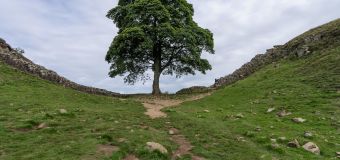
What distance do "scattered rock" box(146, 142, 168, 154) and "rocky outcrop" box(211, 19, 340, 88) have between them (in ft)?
119

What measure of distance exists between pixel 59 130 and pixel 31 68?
25.8m

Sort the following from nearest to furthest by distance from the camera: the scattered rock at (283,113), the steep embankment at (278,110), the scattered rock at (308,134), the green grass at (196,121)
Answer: the green grass at (196,121) < the steep embankment at (278,110) < the scattered rock at (308,134) < the scattered rock at (283,113)

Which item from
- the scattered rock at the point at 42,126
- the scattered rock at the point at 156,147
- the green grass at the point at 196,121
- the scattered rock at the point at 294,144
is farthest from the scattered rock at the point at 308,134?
the scattered rock at the point at 42,126

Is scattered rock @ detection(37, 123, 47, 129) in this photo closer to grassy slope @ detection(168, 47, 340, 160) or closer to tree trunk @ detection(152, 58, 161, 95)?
grassy slope @ detection(168, 47, 340, 160)

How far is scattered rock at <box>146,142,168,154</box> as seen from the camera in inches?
712

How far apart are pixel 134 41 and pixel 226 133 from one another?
27.8m

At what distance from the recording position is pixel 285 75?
44.2 metres

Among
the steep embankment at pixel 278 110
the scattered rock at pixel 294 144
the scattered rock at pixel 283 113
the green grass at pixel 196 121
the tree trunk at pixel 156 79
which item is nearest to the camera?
the green grass at pixel 196 121

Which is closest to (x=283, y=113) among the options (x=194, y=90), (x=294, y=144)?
(x=294, y=144)

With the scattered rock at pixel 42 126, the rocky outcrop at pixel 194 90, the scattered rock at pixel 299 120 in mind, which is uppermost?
the rocky outcrop at pixel 194 90

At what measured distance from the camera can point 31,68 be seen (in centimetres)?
4444

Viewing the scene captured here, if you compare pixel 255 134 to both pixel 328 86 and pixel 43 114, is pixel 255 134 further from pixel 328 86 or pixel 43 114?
pixel 328 86

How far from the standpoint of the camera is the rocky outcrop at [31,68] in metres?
44.1

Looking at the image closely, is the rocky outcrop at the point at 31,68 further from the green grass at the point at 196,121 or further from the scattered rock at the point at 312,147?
the scattered rock at the point at 312,147
